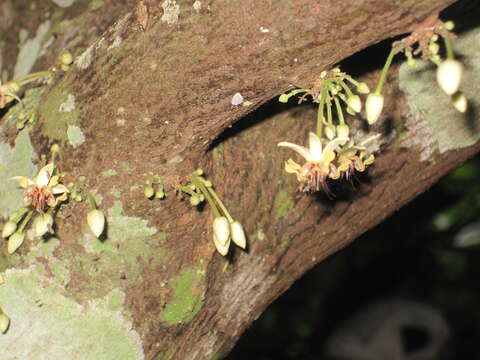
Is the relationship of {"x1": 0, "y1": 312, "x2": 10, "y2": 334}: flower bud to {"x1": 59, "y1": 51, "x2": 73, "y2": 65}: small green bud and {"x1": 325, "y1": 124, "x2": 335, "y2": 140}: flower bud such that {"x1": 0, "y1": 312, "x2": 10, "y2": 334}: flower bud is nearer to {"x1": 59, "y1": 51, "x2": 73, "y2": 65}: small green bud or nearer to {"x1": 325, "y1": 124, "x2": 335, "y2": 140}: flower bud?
{"x1": 59, "y1": 51, "x2": 73, "y2": 65}: small green bud

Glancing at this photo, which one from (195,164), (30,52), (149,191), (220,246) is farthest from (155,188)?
(30,52)

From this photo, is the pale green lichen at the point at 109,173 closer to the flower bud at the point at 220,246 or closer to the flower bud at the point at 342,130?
the flower bud at the point at 220,246

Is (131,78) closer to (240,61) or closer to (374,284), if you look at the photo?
(240,61)

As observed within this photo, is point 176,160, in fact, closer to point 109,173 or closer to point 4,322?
point 109,173

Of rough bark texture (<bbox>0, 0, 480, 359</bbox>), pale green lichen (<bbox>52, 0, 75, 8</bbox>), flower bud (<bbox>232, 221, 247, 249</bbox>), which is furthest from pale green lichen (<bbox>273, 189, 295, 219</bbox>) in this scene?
pale green lichen (<bbox>52, 0, 75, 8</bbox>)

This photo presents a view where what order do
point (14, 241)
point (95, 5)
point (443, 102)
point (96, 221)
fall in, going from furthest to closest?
point (95, 5)
point (443, 102)
point (14, 241)
point (96, 221)

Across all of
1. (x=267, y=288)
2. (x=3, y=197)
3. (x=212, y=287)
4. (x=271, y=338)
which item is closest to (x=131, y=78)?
(x=3, y=197)
